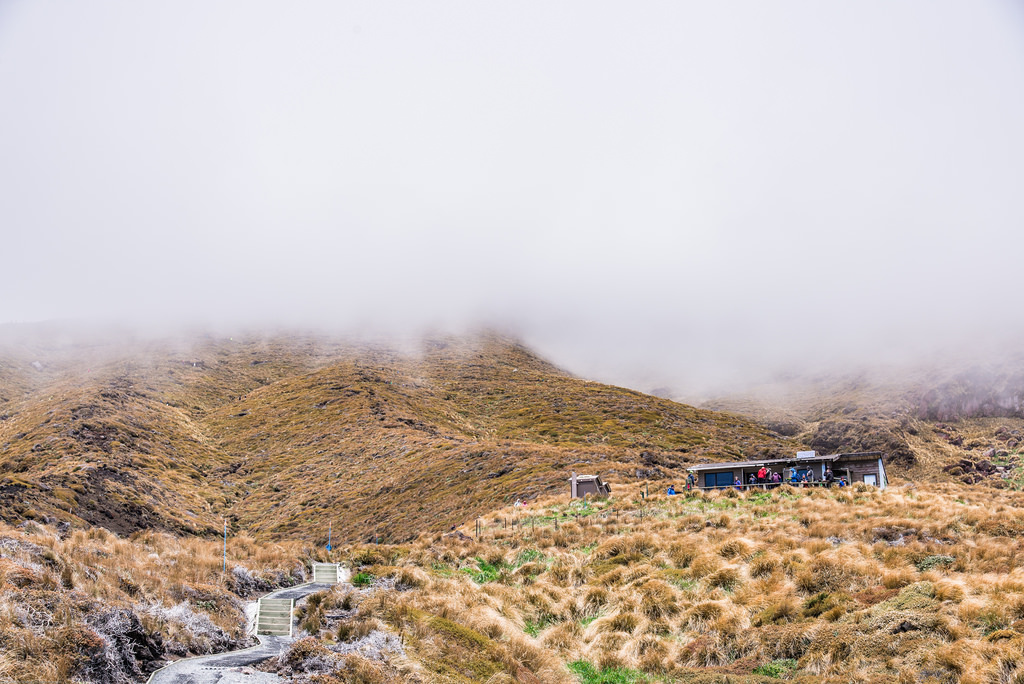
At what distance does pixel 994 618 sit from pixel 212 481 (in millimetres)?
65870

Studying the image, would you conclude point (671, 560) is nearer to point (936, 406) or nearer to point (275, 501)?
point (275, 501)

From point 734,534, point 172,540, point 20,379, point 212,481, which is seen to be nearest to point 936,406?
point 734,534

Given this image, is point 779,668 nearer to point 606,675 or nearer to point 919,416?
point 606,675

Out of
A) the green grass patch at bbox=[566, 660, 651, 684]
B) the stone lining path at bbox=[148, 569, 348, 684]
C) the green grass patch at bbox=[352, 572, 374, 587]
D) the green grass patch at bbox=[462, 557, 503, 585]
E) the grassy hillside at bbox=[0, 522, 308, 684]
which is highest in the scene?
the grassy hillside at bbox=[0, 522, 308, 684]

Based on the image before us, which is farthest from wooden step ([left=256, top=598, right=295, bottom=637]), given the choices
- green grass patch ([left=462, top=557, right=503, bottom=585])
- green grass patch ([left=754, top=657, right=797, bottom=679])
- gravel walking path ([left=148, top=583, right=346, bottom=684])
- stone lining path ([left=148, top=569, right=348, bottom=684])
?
green grass patch ([left=754, top=657, right=797, bottom=679])

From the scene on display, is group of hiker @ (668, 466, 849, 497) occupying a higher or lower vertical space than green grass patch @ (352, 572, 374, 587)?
higher

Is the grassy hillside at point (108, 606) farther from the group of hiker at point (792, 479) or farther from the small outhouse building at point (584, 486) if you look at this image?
the group of hiker at point (792, 479)

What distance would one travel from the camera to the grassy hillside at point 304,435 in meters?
50.9

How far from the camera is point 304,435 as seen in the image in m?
79.0

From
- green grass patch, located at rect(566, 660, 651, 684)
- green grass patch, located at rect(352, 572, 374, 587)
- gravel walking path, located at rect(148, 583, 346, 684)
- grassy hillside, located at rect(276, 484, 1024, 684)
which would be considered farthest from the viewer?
green grass patch, located at rect(352, 572, 374, 587)

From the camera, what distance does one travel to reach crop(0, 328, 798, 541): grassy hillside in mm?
50938

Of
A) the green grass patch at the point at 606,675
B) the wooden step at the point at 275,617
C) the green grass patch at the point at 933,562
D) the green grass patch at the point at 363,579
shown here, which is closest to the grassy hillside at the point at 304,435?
the green grass patch at the point at 363,579

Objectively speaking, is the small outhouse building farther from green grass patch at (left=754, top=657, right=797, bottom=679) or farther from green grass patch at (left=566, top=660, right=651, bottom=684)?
green grass patch at (left=754, top=657, right=797, bottom=679)

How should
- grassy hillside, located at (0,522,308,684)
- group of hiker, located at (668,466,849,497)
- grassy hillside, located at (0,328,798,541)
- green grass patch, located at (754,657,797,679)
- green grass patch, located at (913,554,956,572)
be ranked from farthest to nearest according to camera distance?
grassy hillside, located at (0,328,798,541) → group of hiker, located at (668,466,849,497) → green grass patch, located at (913,554,956,572) → green grass patch, located at (754,657,797,679) → grassy hillside, located at (0,522,308,684)
